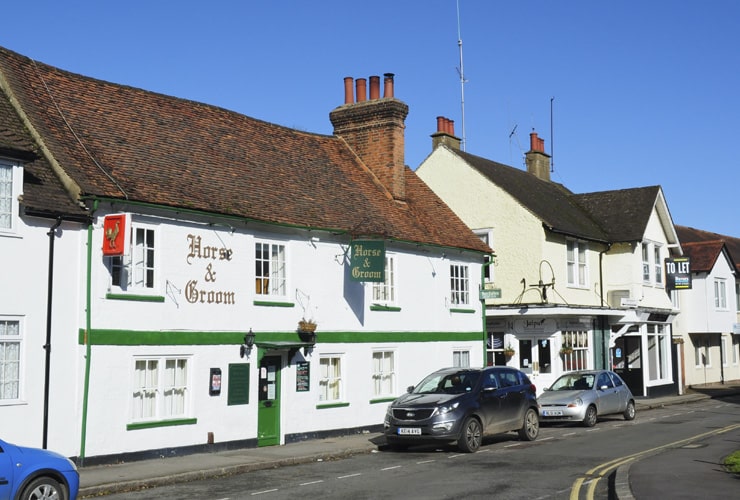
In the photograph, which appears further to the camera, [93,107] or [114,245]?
[93,107]

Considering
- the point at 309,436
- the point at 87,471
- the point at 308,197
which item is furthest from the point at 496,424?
the point at 87,471

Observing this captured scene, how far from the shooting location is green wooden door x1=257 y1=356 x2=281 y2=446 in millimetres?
19828

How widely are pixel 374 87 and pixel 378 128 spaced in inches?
50.5

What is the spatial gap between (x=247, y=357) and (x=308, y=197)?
15.9 feet

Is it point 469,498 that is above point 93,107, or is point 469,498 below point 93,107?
below

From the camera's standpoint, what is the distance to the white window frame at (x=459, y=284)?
26484 millimetres

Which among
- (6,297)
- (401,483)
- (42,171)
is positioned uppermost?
(42,171)

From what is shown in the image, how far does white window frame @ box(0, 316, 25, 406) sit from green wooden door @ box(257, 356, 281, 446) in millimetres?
5953

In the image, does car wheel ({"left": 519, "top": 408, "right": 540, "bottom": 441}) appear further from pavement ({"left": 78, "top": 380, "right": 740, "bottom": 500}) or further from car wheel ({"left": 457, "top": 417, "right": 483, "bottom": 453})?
pavement ({"left": 78, "top": 380, "right": 740, "bottom": 500})

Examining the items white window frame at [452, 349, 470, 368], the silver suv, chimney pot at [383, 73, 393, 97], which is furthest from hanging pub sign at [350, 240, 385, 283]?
chimney pot at [383, 73, 393, 97]

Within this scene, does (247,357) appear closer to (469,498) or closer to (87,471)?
(87,471)

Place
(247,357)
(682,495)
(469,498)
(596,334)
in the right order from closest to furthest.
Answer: (682,495) < (469,498) < (247,357) < (596,334)

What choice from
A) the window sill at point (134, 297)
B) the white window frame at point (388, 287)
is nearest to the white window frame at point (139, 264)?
the window sill at point (134, 297)

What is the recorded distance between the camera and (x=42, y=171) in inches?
648
